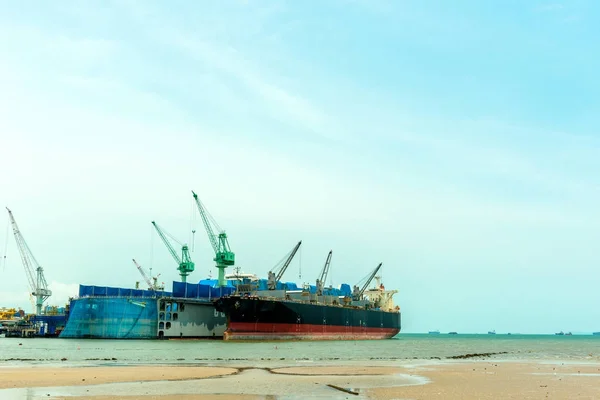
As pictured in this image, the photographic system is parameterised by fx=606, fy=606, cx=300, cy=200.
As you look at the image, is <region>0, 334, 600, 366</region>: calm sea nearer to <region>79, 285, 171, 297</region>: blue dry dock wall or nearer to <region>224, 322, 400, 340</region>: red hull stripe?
<region>224, 322, 400, 340</region>: red hull stripe

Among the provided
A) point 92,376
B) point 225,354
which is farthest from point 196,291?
point 92,376

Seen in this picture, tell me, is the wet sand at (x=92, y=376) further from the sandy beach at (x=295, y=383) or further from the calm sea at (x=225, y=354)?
the calm sea at (x=225, y=354)

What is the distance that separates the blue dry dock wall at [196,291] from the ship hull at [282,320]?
18.7 metres

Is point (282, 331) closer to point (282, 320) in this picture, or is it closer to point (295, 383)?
point (282, 320)

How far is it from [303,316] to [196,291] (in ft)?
92.8

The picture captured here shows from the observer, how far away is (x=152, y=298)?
12550 centimetres

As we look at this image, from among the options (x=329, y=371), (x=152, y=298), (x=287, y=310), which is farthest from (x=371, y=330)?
(x=329, y=371)

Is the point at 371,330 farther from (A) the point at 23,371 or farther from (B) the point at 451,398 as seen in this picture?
(B) the point at 451,398

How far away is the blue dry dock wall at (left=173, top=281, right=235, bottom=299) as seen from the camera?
130000mm

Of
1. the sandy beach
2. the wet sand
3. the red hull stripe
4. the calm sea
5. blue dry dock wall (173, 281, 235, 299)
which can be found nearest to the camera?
the sandy beach

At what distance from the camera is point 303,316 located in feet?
389

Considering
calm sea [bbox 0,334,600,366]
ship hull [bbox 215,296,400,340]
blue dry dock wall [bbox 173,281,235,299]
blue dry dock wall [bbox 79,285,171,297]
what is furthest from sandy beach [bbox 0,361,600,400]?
blue dry dock wall [bbox 79,285,171,297]

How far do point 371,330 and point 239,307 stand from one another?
191 ft

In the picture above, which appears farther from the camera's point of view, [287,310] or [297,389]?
[287,310]
